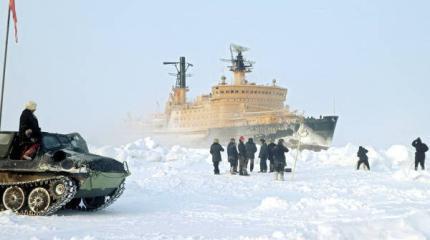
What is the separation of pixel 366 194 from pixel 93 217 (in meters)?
6.81

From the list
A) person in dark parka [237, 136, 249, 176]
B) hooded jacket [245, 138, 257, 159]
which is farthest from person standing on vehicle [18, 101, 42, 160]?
hooded jacket [245, 138, 257, 159]

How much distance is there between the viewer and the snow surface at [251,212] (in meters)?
6.53

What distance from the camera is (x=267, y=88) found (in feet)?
166

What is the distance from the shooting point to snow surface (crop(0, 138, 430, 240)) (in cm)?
653

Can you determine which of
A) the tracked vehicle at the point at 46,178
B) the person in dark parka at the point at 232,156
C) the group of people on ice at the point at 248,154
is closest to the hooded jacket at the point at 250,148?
the group of people on ice at the point at 248,154

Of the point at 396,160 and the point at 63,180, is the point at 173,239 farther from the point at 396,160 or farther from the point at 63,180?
the point at 396,160

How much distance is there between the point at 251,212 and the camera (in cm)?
966

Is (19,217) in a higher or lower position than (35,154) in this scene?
lower

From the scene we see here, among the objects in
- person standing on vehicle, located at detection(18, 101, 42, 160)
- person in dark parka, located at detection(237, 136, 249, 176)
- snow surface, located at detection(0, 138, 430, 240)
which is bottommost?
snow surface, located at detection(0, 138, 430, 240)

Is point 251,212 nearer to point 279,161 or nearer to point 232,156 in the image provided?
point 279,161

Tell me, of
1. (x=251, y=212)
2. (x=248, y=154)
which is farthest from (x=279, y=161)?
(x=251, y=212)

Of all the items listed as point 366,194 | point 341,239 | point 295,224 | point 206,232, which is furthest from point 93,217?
point 366,194

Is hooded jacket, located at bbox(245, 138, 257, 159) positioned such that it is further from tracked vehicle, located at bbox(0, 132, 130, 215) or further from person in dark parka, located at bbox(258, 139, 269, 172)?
tracked vehicle, located at bbox(0, 132, 130, 215)

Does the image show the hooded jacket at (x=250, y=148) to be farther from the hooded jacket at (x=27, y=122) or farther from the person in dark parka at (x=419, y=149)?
the hooded jacket at (x=27, y=122)
